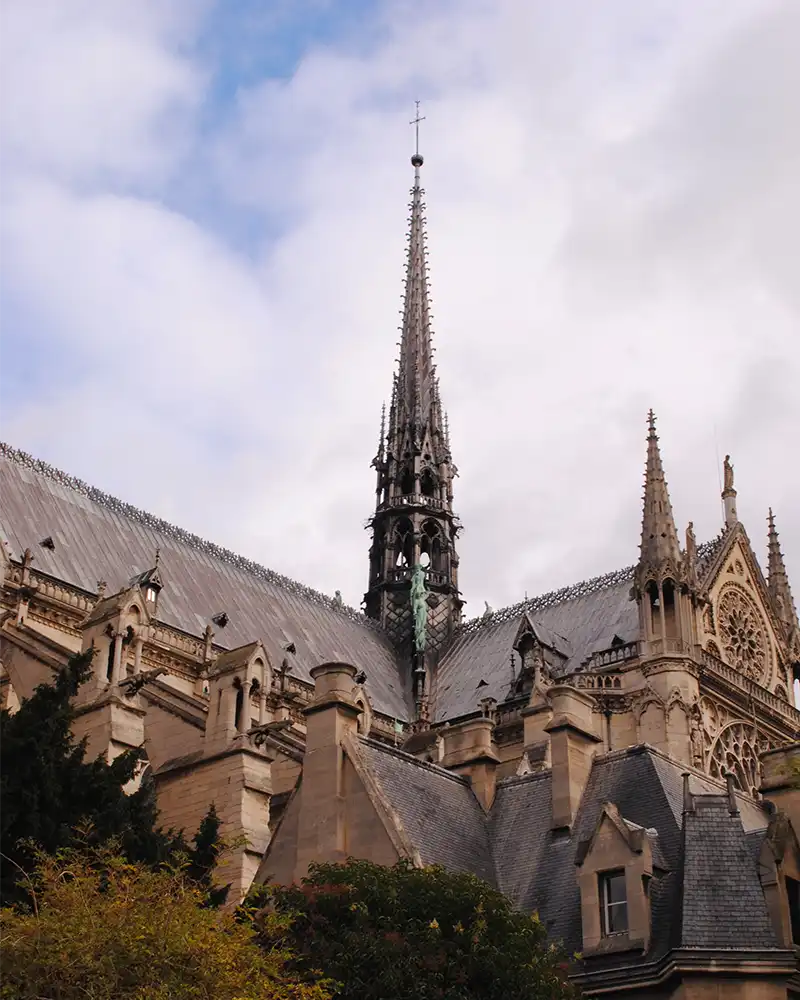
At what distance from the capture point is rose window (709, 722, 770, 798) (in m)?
43.8

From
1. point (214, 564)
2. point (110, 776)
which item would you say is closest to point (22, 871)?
point (110, 776)

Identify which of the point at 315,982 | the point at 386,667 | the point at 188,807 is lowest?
the point at 315,982

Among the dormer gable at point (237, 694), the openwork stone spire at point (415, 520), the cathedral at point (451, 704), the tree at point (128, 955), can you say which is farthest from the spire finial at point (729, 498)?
the tree at point (128, 955)

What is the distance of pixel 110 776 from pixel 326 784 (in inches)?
123

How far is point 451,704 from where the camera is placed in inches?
2028

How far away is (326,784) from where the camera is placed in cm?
2222

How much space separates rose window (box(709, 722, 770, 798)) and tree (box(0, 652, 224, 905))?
78.5ft

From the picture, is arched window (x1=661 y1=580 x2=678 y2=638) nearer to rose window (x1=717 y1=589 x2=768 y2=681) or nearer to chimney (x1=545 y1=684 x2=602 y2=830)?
rose window (x1=717 y1=589 x2=768 y2=681)

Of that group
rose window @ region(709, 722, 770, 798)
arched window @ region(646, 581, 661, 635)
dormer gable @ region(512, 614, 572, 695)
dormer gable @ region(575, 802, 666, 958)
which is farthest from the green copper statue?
dormer gable @ region(575, 802, 666, 958)

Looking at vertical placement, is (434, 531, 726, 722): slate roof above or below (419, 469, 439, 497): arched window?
below

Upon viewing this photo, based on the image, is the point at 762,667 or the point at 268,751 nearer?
the point at 268,751

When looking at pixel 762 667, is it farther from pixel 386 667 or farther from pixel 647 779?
pixel 647 779

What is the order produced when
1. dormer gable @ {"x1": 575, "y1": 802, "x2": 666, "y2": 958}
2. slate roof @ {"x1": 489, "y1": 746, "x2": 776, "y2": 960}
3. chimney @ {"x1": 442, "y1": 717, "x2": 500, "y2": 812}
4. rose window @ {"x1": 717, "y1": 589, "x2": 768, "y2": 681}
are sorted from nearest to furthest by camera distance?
slate roof @ {"x1": 489, "y1": 746, "x2": 776, "y2": 960} → dormer gable @ {"x1": 575, "y1": 802, "x2": 666, "y2": 958} → chimney @ {"x1": 442, "y1": 717, "x2": 500, "y2": 812} → rose window @ {"x1": 717, "y1": 589, "x2": 768, "y2": 681}

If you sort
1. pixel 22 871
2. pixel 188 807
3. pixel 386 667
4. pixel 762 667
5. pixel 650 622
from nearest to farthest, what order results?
pixel 22 871 → pixel 188 807 → pixel 650 622 → pixel 762 667 → pixel 386 667
